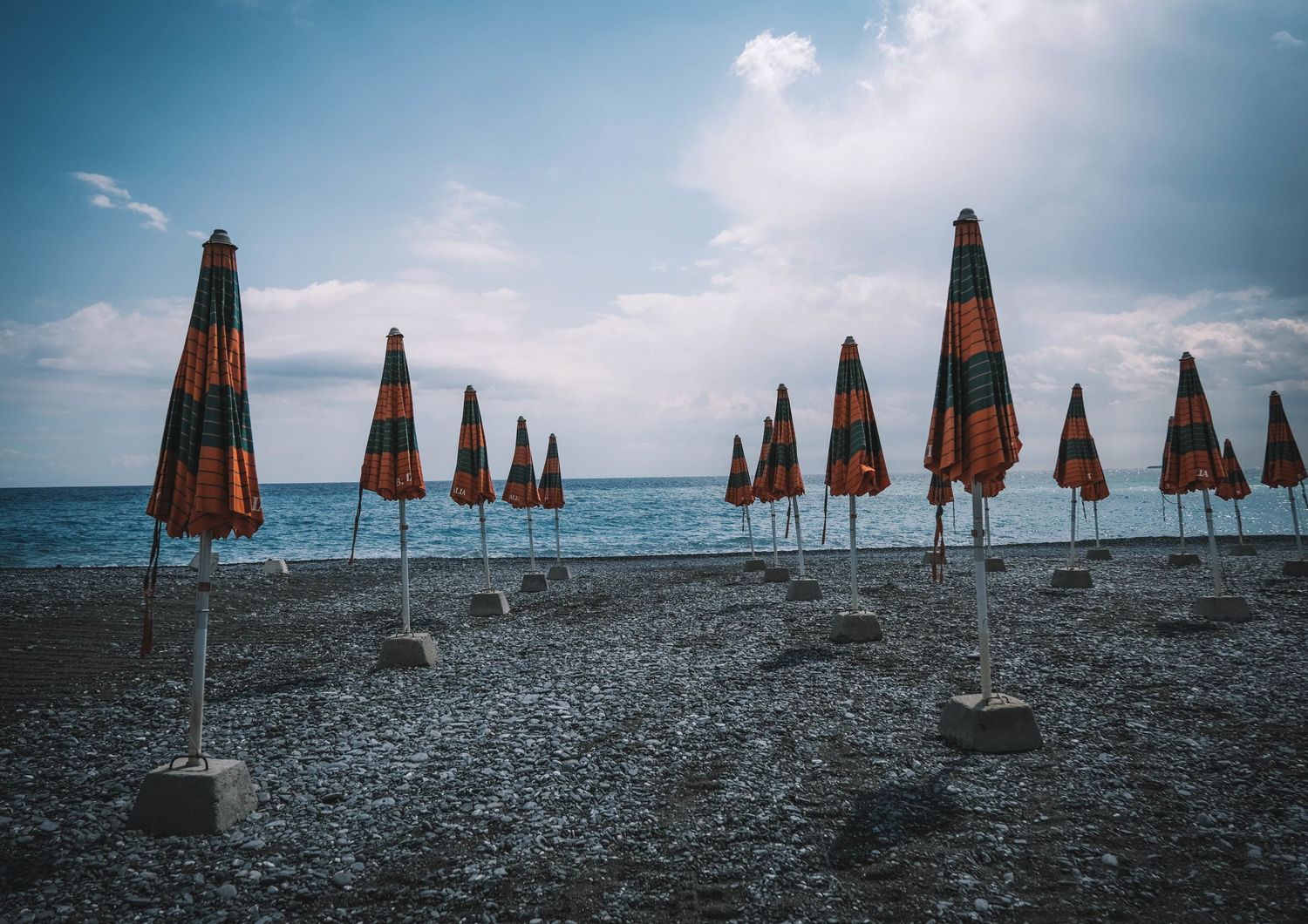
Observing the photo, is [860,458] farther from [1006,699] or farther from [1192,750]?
[1192,750]

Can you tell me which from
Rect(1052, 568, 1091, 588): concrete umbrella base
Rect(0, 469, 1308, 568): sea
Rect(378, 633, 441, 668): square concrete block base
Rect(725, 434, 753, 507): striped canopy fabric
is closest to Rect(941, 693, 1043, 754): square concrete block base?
Rect(378, 633, 441, 668): square concrete block base

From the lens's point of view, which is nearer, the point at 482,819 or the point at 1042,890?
the point at 1042,890

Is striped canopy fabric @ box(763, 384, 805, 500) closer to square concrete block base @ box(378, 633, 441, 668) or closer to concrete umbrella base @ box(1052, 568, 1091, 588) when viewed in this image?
concrete umbrella base @ box(1052, 568, 1091, 588)

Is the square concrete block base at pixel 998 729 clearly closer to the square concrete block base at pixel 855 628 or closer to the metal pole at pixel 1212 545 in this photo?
the square concrete block base at pixel 855 628

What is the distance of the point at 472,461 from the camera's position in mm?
15219

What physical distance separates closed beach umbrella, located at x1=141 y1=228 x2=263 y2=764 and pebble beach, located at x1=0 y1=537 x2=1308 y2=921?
145cm

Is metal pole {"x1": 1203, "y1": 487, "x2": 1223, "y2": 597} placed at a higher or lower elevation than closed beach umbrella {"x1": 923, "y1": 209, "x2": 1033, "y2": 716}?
lower

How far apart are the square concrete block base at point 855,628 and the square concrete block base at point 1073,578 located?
9.19m

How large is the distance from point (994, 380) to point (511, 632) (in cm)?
1081

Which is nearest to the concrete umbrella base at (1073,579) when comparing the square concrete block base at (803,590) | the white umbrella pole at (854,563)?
the square concrete block base at (803,590)

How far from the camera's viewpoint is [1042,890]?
4457 mm

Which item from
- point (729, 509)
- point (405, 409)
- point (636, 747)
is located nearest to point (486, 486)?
point (405, 409)

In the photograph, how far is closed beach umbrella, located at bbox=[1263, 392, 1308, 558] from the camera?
19.5 m

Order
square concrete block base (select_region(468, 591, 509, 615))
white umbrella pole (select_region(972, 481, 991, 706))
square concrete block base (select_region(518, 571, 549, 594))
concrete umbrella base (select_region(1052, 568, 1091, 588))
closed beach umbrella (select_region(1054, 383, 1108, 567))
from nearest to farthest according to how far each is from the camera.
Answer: white umbrella pole (select_region(972, 481, 991, 706))
square concrete block base (select_region(468, 591, 509, 615))
concrete umbrella base (select_region(1052, 568, 1091, 588))
closed beach umbrella (select_region(1054, 383, 1108, 567))
square concrete block base (select_region(518, 571, 549, 594))
